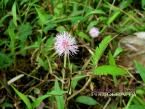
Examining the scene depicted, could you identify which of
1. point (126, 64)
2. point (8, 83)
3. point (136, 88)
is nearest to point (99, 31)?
point (126, 64)

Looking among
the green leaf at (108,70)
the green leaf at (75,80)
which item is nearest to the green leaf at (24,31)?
the green leaf at (75,80)

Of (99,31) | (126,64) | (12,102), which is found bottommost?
(12,102)

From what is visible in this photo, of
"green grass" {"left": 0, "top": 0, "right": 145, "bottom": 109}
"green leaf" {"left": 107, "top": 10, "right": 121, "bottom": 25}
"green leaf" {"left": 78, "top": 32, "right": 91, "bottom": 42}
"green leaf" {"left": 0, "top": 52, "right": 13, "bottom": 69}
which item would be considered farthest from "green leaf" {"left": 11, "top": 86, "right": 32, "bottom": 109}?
"green leaf" {"left": 107, "top": 10, "right": 121, "bottom": 25}

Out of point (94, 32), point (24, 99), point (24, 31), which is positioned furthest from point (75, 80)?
point (24, 31)

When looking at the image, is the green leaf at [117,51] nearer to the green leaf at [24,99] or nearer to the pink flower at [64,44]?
the pink flower at [64,44]

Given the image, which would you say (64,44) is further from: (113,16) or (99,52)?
(113,16)

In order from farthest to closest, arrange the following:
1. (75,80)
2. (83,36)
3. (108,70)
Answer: (83,36) < (75,80) < (108,70)

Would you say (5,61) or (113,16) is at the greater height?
(113,16)

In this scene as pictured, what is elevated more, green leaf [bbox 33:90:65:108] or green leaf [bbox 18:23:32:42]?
green leaf [bbox 18:23:32:42]

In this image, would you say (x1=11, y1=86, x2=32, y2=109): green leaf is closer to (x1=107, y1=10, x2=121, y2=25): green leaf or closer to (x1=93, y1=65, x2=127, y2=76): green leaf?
(x1=93, y1=65, x2=127, y2=76): green leaf

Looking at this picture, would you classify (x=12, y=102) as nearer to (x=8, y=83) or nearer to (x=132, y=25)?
(x=8, y=83)

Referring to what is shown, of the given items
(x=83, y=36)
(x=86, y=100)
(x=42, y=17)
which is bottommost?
(x=86, y=100)
